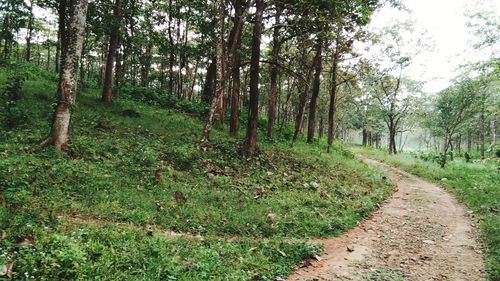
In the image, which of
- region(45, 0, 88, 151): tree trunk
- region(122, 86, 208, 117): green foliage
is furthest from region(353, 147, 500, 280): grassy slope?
region(122, 86, 208, 117): green foliage

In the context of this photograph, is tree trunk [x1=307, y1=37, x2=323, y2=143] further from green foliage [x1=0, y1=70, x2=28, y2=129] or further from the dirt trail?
→ green foliage [x1=0, y1=70, x2=28, y2=129]

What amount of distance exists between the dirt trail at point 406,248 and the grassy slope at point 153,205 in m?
0.54

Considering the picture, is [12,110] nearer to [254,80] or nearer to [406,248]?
[254,80]

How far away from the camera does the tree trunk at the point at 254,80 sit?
44.9 ft

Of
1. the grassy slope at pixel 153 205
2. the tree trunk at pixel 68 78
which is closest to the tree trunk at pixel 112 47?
the grassy slope at pixel 153 205

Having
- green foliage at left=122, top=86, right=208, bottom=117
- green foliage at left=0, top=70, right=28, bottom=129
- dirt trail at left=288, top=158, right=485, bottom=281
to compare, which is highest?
green foliage at left=122, top=86, right=208, bottom=117

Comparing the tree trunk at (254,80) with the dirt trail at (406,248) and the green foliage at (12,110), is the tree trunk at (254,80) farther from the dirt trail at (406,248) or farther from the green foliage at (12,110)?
the green foliage at (12,110)

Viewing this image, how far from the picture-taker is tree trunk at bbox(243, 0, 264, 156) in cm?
1367

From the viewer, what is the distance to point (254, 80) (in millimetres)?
14078

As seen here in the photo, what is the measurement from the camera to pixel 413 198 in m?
14.5

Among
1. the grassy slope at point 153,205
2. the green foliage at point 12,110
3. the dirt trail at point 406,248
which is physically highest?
→ the green foliage at point 12,110

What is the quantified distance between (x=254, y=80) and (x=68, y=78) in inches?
274

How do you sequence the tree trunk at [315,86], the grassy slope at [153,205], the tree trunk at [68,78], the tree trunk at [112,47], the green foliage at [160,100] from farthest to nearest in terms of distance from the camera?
the green foliage at [160,100], the tree trunk at [315,86], the tree trunk at [112,47], the tree trunk at [68,78], the grassy slope at [153,205]

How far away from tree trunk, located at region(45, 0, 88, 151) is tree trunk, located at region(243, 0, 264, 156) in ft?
21.1
